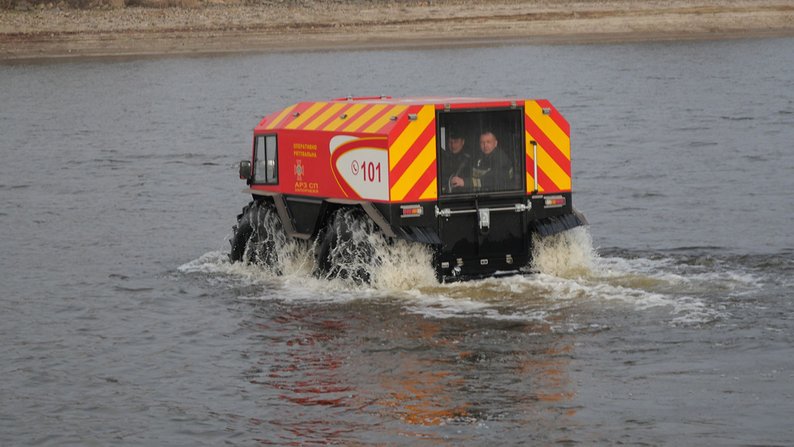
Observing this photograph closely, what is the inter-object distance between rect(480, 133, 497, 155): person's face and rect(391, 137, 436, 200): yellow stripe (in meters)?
0.66

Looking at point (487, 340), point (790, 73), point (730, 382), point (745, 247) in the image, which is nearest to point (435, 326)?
point (487, 340)

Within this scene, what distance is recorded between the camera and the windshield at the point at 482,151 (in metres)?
17.2

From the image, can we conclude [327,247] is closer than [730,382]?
No

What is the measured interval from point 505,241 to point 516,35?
51367mm

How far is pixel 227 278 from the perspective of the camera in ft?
62.5

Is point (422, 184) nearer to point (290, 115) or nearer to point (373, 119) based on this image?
point (373, 119)

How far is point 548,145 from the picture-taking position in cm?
1745

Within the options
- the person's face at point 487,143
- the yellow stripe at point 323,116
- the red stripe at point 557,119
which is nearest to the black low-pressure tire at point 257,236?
the yellow stripe at point 323,116

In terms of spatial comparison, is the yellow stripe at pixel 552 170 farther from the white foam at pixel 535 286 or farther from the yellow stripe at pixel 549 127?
the white foam at pixel 535 286

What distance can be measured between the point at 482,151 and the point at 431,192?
796 mm

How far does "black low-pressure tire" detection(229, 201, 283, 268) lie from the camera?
1894 centimetres

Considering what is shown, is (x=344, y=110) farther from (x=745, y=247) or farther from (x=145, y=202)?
(x=145, y=202)

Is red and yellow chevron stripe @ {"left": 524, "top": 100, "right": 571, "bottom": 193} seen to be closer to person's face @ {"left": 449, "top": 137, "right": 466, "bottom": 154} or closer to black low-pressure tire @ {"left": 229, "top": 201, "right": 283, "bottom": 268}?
person's face @ {"left": 449, "top": 137, "right": 466, "bottom": 154}

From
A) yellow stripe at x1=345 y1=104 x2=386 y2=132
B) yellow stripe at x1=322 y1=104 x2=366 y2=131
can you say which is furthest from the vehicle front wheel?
yellow stripe at x1=345 y1=104 x2=386 y2=132
